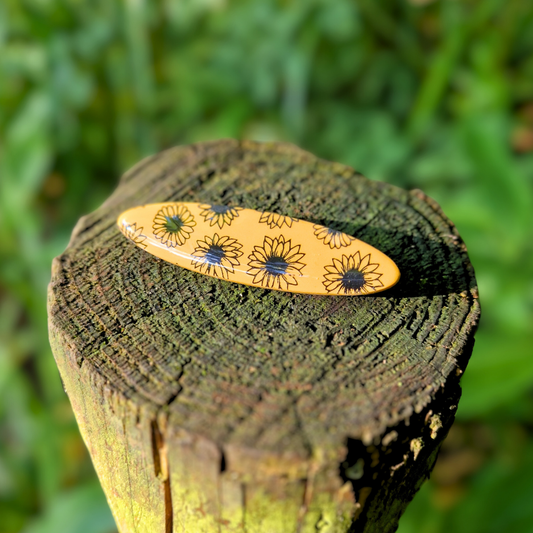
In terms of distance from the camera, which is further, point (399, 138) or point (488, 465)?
point (399, 138)

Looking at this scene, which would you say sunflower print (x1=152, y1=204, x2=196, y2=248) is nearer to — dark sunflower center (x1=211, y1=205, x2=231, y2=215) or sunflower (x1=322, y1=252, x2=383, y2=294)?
dark sunflower center (x1=211, y1=205, x2=231, y2=215)

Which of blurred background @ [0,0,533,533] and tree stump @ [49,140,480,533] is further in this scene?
blurred background @ [0,0,533,533]

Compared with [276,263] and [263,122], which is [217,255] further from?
[263,122]

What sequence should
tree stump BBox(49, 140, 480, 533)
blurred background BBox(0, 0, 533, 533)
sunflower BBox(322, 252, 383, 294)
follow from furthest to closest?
blurred background BBox(0, 0, 533, 533) → sunflower BBox(322, 252, 383, 294) → tree stump BBox(49, 140, 480, 533)

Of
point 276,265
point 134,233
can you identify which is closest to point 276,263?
point 276,265

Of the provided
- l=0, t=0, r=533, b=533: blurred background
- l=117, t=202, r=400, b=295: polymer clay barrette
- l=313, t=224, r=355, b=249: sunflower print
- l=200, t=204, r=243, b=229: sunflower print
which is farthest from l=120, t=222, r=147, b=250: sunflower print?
l=0, t=0, r=533, b=533: blurred background

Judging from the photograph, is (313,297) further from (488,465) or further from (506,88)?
(506,88)

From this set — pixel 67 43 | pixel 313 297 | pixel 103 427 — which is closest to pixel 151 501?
pixel 103 427
